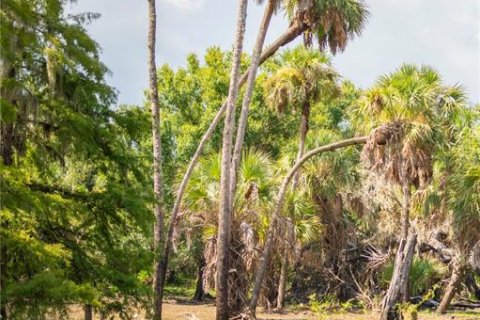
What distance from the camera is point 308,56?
72.5 feet

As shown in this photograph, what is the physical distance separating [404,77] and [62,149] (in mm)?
11582

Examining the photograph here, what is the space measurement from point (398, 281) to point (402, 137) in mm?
3848

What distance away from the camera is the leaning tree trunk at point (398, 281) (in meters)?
17.3

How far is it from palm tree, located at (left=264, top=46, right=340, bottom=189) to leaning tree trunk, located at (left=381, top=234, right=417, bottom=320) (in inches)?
195

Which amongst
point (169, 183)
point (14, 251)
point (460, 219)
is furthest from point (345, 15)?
point (169, 183)

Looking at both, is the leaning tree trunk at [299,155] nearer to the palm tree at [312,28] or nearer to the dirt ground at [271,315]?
the dirt ground at [271,315]

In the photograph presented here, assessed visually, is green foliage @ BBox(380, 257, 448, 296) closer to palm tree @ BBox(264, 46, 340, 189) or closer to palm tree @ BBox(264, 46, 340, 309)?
palm tree @ BBox(264, 46, 340, 309)

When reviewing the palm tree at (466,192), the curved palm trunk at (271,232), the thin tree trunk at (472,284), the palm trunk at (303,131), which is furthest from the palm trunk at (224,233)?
the thin tree trunk at (472,284)

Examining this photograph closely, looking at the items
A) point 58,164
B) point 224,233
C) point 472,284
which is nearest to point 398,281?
point 224,233

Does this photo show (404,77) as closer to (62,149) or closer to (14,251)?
(62,149)

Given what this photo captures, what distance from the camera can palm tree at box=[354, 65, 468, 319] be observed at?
1750 centimetres

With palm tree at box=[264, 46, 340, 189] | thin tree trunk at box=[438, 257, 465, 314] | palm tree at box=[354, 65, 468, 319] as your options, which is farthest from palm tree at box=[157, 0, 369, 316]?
A: thin tree trunk at box=[438, 257, 465, 314]

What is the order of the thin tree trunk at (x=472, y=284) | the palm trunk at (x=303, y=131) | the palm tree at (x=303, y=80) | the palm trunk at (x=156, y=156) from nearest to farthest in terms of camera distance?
the palm trunk at (x=156, y=156) < the palm trunk at (x=303, y=131) < the palm tree at (x=303, y=80) < the thin tree trunk at (x=472, y=284)

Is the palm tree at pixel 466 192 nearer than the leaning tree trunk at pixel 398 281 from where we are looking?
No
